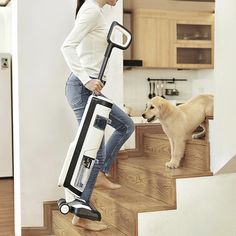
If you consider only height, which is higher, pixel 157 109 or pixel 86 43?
pixel 86 43

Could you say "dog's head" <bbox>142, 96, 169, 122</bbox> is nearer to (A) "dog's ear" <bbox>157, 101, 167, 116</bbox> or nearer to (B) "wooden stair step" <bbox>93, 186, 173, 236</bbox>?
(A) "dog's ear" <bbox>157, 101, 167, 116</bbox>

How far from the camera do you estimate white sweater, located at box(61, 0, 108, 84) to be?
2.62 metres

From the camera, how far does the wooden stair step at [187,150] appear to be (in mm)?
3004

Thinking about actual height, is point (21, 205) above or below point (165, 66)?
below

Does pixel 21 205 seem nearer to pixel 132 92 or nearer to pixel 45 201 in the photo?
pixel 45 201

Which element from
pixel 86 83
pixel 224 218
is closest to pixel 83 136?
pixel 86 83

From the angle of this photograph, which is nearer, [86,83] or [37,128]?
[86,83]

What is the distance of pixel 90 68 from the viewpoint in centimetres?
276

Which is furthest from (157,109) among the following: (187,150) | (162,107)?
(187,150)

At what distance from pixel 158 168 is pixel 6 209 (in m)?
2.13

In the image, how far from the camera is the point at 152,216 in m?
2.73

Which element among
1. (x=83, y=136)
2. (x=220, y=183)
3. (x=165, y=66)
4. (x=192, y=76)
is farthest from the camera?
(x=192, y=76)

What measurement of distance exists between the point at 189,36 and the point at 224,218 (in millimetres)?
4586

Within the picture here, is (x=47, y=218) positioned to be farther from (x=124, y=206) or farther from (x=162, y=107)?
(x=162, y=107)
